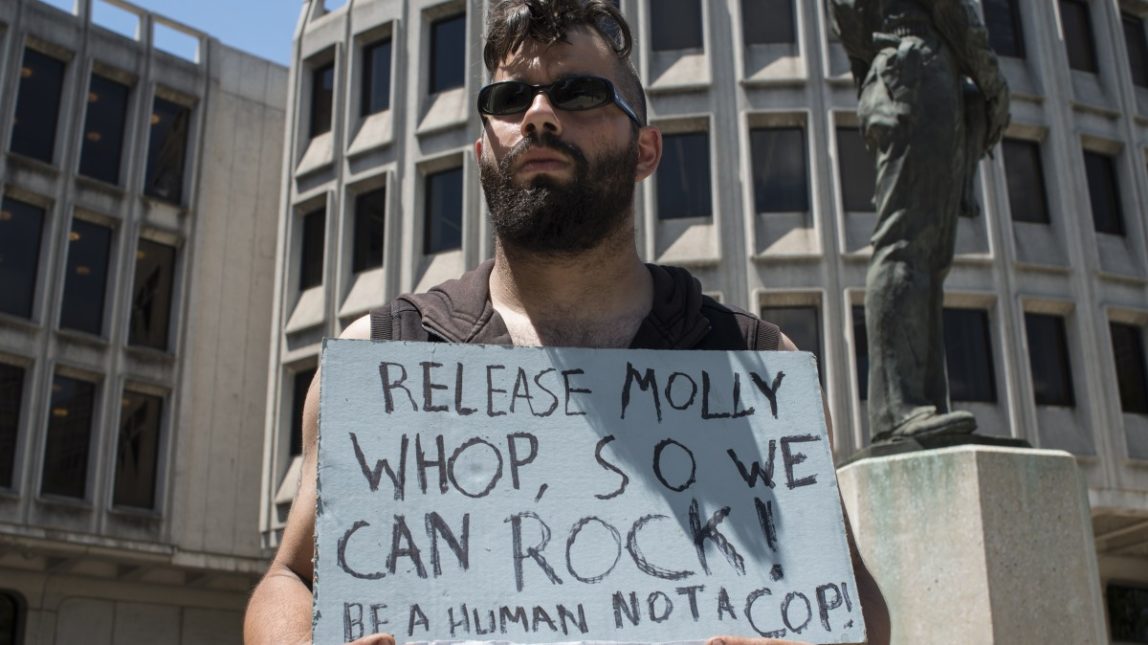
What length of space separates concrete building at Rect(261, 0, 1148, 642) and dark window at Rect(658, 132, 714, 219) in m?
0.04

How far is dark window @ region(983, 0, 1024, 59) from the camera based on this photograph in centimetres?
2423

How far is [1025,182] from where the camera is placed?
23.5 meters

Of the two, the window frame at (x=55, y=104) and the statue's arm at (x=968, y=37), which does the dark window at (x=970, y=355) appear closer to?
the statue's arm at (x=968, y=37)

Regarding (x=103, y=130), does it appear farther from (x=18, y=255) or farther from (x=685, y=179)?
(x=685, y=179)

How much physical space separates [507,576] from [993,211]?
2239 cm

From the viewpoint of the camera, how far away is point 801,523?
1862 mm

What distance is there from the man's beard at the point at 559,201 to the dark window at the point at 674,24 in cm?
2281

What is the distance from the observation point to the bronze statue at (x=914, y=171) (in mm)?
6000

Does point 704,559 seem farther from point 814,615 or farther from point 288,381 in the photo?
point 288,381

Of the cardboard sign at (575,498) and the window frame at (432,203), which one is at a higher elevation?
the window frame at (432,203)

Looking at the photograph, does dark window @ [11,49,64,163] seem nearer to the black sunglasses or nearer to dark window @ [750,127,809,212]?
dark window @ [750,127,809,212]

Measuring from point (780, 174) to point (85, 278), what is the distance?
15.0m

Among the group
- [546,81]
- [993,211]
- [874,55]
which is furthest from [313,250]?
[546,81]

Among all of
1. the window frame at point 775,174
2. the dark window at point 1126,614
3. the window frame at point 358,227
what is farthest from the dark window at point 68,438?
the dark window at point 1126,614
